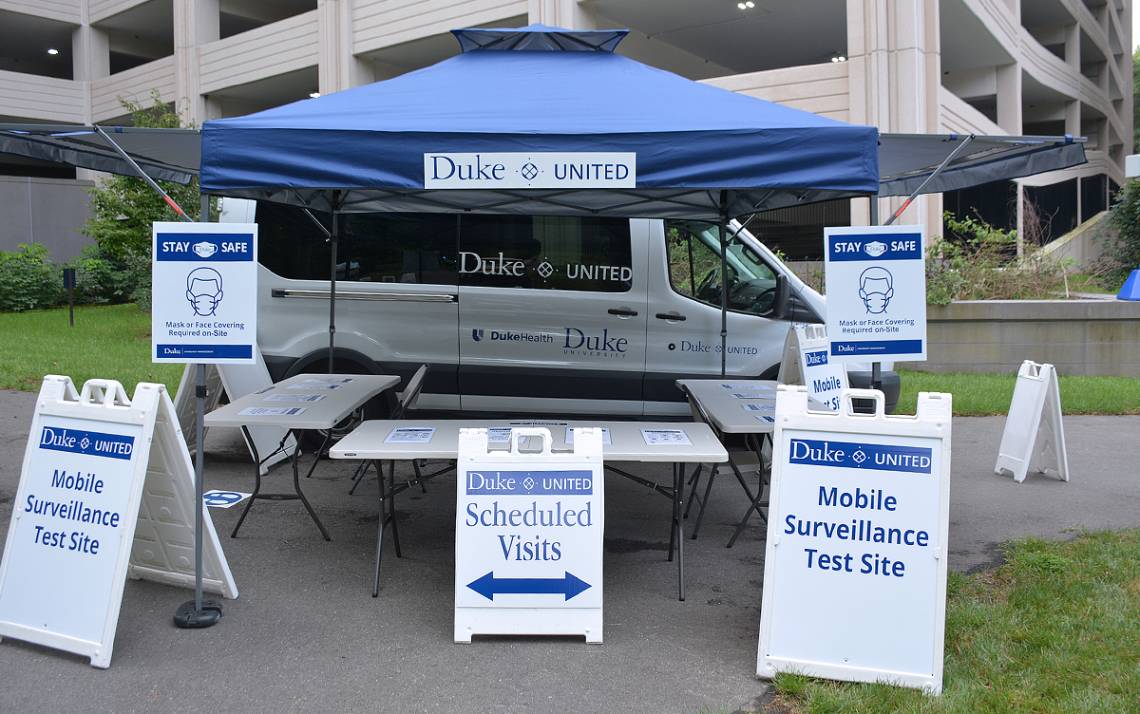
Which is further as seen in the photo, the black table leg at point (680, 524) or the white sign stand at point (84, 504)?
the black table leg at point (680, 524)

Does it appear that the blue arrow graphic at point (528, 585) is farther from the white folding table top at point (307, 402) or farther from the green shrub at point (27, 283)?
the green shrub at point (27, 283)

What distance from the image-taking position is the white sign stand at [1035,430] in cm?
700

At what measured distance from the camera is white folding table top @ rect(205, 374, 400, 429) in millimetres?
5004

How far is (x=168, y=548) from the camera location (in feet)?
15.1

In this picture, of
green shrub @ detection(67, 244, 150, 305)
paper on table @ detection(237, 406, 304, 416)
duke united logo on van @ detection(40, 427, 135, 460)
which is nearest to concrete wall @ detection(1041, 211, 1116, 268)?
paper on table @ detection(237, 406, 304, 416)

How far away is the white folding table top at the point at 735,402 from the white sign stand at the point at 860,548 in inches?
35.1

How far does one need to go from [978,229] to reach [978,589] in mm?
10616

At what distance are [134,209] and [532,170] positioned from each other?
42.7 ft

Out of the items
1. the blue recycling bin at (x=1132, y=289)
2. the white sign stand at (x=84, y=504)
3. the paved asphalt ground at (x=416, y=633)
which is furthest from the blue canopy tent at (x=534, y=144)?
the blue recycling bin at (x=1132, y=289)

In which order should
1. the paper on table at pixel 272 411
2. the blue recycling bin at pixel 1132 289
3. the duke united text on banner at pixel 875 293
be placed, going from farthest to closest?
the blue recycling bin at pixel 1132 289
the paper on table at pixel 272 411
the duke united text on banner at pixel 875 293

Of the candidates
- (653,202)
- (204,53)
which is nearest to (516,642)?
(653,202)

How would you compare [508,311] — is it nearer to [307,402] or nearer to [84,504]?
[307,402]

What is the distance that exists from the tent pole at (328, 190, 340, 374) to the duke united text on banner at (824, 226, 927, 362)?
399 centimetres

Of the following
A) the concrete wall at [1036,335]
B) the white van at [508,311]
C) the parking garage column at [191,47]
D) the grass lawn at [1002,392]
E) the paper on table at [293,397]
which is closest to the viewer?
the paper on table at [293,397]
